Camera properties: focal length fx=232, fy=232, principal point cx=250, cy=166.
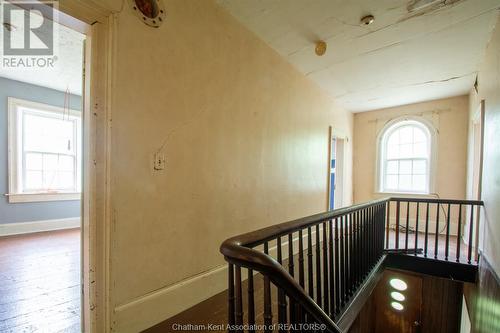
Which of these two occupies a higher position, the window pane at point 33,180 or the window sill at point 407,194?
the window pane at point 33,180

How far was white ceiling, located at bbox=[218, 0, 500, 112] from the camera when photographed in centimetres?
208

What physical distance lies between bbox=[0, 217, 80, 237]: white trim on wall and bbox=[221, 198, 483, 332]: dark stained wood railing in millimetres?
4088

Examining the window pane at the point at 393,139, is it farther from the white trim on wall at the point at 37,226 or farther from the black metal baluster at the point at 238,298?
the white trim on wall at the point at 37,226

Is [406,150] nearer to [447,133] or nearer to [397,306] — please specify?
[447,133]

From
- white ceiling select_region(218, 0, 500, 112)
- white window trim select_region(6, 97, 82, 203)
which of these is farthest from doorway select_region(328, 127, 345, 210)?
white window trim select_region(6, 97, 82, 203)

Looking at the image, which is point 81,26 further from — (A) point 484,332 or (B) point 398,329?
(B) point 398,329

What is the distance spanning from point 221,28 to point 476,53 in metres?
3.07

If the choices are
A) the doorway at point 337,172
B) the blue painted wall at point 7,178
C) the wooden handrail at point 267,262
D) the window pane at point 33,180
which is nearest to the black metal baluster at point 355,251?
the wooden handrail at point 267,262

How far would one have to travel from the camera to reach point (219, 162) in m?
2.14

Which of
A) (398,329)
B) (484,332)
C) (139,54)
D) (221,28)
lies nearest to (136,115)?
(139,54)

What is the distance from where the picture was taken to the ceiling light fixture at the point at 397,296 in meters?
3.63

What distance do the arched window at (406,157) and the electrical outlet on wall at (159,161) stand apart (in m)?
Answer: 4.92

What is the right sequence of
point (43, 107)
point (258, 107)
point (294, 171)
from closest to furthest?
point (258, 107) < point (294, 171) < point (43, 107)

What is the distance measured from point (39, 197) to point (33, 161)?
653mm
